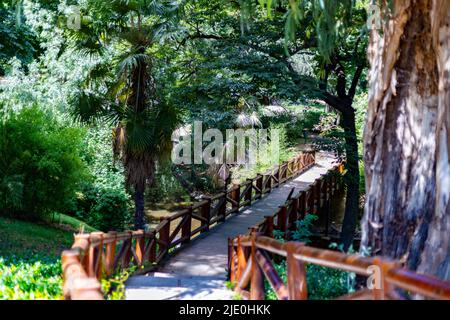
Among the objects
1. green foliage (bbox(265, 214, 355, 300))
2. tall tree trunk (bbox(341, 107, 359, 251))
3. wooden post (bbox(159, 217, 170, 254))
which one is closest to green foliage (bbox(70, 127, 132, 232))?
wooden post (bbox(159, 217, 170, 254))

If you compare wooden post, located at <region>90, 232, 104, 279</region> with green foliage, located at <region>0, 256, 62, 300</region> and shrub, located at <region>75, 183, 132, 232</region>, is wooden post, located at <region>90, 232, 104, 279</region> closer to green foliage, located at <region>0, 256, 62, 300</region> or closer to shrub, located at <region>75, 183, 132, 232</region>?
green foliage, located at <region>0, 256, 62, 300</region>

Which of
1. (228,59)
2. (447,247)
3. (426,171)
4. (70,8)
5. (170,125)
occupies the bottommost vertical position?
(447,247)

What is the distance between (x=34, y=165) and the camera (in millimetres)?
15039

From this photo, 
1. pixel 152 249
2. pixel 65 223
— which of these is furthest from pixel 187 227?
pixel 65 223

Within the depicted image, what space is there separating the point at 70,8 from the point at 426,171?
50.2 ft

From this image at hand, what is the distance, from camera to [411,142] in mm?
5832

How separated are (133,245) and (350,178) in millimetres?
5425

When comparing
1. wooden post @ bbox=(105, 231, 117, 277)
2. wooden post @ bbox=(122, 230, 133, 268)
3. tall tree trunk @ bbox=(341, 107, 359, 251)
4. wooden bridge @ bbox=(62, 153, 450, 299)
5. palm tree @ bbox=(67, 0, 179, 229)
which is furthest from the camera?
tall tree trunk @ bbox=(341, 107, 359, 251)

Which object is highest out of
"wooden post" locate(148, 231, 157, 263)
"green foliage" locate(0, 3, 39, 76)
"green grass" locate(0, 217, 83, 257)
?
"green foliage" locate(0, 3, 39, 76)

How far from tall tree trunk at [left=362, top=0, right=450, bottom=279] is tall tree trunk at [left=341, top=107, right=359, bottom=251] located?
709 centimetres

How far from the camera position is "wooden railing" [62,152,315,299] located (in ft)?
12.0
